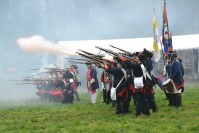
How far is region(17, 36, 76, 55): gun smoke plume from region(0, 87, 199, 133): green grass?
7.10 ft

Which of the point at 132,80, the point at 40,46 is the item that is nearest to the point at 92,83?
the point at 40,46

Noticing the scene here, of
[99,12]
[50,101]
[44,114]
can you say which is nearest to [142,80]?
[44,114]

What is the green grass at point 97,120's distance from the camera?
8.82 meters

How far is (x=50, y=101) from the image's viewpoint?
18.0 metres

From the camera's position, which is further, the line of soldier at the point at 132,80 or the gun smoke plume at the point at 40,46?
the gun smoke plume at the point at 40,46

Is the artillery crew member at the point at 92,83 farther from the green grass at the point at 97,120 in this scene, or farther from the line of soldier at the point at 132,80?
the line of soldier at the point at 132,80

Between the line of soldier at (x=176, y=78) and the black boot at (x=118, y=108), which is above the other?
the line of soldier at (x=176, y=78)

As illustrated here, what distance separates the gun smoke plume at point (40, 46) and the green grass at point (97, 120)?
85.2 inches

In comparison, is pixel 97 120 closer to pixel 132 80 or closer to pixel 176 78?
pixel 132 80

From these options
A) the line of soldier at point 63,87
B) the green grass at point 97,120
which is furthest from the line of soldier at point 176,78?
the line of soldier at point 63,87

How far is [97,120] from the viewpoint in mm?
10305

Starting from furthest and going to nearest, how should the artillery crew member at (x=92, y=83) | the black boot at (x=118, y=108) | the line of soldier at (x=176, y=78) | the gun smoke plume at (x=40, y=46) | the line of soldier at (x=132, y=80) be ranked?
1. the artillery crew member at (x=92, y=83)
2. the gun smoke plume at (x=40, y=46)
3. the line of soldier at (x=176, y=78)
4. the black boot at (x=118, y=108)
5. the line of soldier at (x=132, y=80)

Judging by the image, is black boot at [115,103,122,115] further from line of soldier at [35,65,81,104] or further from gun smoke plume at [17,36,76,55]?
line of soldier at [35,65,81,104]

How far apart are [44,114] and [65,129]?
3.23 m
